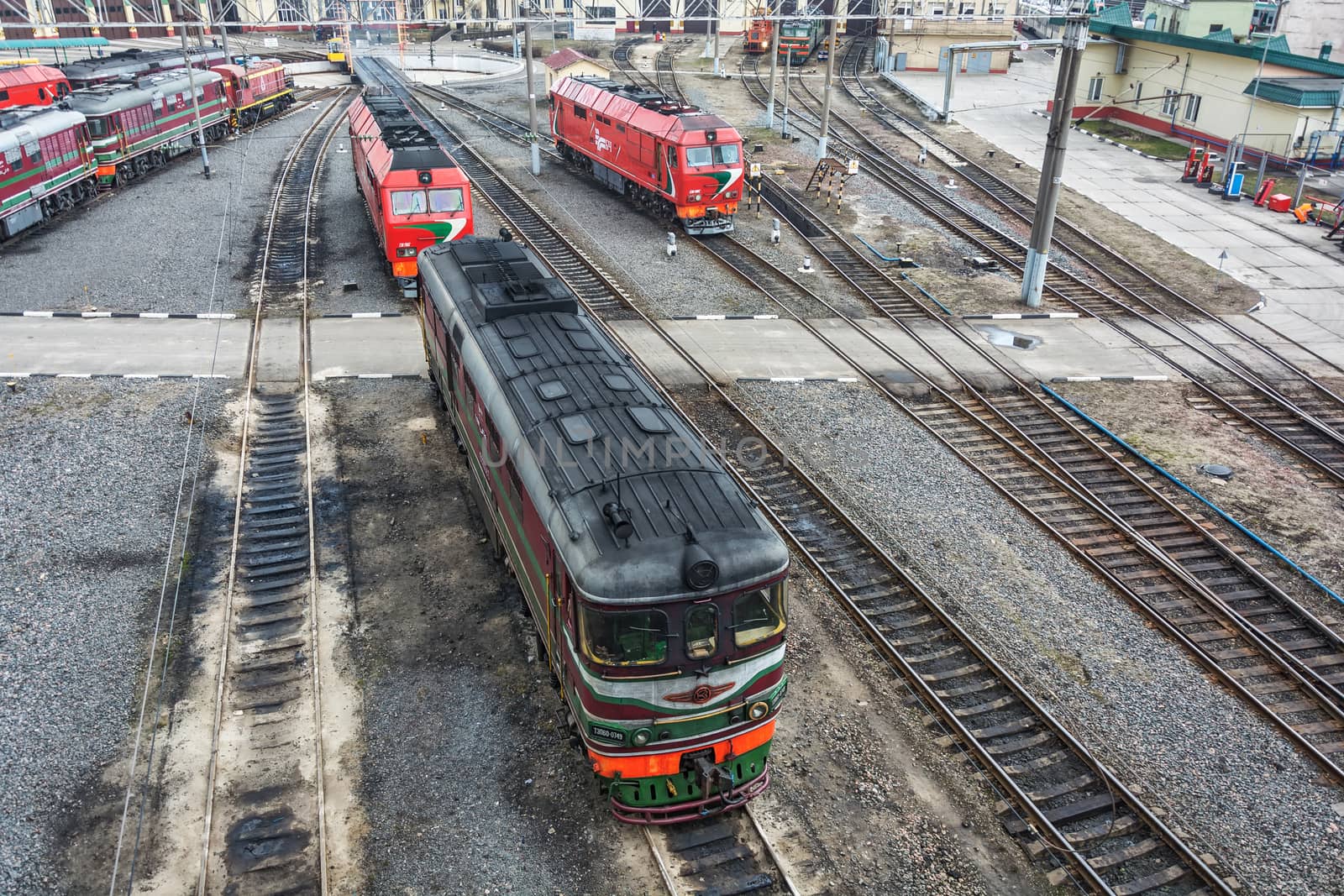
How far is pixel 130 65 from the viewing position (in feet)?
158

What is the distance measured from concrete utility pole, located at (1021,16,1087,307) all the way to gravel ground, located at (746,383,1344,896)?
31.0 ft

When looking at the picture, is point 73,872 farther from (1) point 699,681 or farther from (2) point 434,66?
(2) point 434,66

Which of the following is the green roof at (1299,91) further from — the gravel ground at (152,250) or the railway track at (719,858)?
the railway track at (719,858)

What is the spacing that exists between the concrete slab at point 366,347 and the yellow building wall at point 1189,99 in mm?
27652

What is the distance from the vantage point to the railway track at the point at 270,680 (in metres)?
9.85

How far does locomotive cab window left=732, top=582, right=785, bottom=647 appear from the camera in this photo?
9.04 m

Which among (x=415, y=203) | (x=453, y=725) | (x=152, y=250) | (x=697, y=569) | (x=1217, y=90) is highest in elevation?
(x=1217, y=90)

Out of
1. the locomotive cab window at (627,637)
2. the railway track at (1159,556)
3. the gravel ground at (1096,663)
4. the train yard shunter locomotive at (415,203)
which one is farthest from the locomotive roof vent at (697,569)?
the train yard shunter locomotive at (415,203)

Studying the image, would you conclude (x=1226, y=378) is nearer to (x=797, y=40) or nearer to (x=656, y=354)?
(x=656, y=354)

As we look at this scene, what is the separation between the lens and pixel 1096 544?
608 inches

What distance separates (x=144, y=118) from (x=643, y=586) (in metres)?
38.5

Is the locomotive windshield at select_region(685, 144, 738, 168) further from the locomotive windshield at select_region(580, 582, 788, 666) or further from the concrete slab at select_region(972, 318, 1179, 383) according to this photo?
the locomotive windshield at select_region(580, 582, 788, 666)

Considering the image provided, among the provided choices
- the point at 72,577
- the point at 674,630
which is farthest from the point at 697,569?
the point at 72,577

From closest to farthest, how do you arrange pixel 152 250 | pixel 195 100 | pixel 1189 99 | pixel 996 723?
pixel 996 723 → pixel 152 250 → pixel 195 100 → pixel 1189 99
